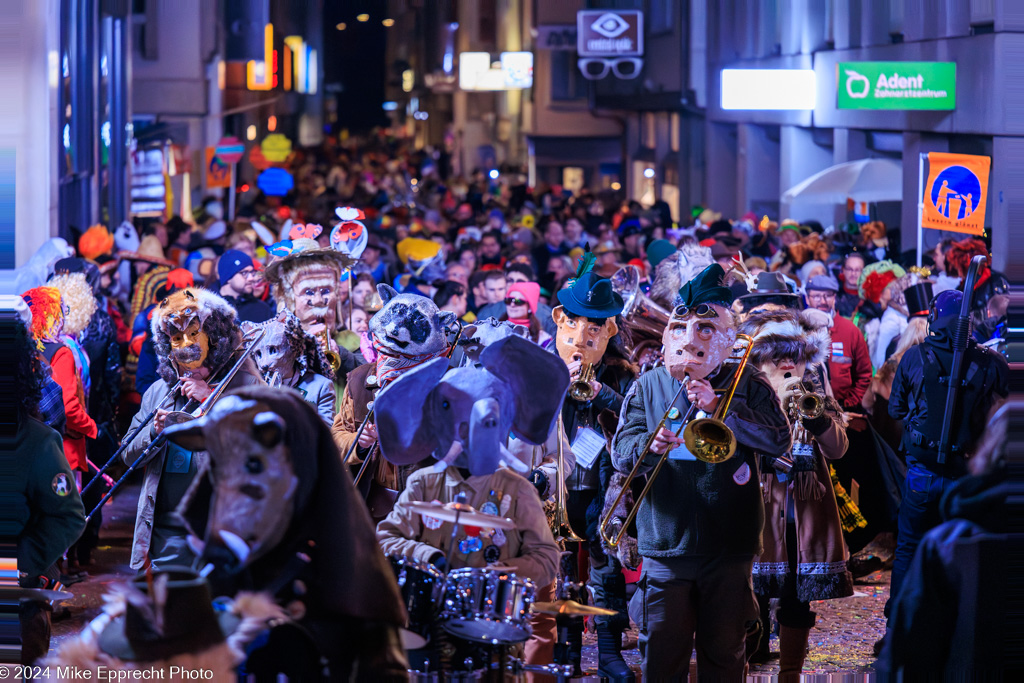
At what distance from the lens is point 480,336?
4664 mm

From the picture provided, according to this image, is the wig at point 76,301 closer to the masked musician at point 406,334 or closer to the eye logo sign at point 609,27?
the masked musician at point 406,334

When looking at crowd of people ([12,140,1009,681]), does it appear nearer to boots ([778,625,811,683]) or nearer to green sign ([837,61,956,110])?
boots ([778,625,811,683])

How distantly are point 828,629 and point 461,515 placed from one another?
3.88 meters

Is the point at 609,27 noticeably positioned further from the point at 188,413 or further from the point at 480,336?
the point at 480,336

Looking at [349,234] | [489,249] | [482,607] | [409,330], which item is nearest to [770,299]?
[409,330]

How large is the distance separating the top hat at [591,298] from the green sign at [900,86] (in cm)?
1009

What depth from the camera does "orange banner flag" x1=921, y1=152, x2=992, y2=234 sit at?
9.55 m

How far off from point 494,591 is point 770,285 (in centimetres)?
365

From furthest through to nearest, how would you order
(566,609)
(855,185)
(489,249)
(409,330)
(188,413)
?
(855,185) → (489,249) → (188,413) → (409,330) → (566,609)

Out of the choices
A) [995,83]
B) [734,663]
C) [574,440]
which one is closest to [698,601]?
[734,663]

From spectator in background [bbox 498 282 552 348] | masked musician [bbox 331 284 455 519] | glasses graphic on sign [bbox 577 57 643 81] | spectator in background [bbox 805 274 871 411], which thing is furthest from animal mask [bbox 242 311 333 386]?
glasses graphic on sign [bbox 577 57 643 81]

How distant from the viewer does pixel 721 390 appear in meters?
5.01

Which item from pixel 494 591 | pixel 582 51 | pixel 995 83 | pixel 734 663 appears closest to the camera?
pixel 494 591

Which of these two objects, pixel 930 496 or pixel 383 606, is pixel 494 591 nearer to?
pixel 383 606
